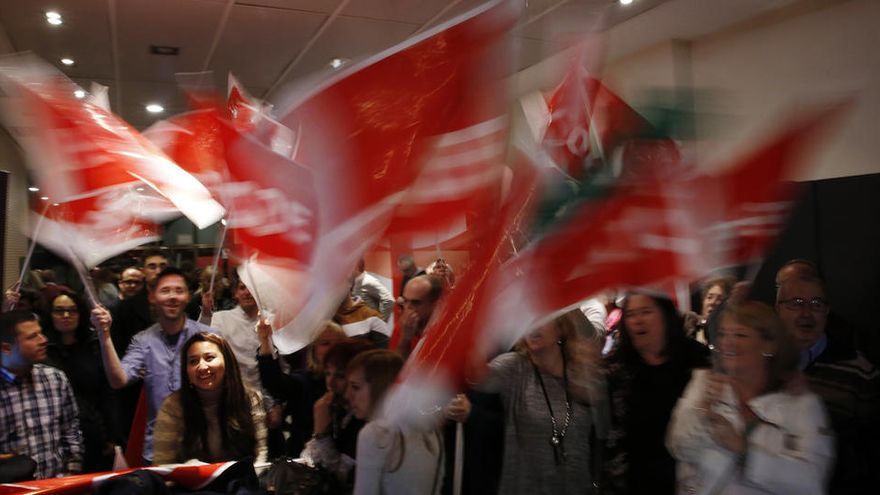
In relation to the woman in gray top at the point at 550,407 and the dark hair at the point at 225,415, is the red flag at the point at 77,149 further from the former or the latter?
the woman in gray top at the point at 550,407

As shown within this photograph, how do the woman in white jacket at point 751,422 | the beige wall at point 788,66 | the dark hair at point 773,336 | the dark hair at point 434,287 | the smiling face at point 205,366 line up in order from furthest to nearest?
the beige wall at point 788,66, the dark hair at point 434,287, the smiling face at point 205,366, the dark hair at point 773,336, the woman in white jacket at point 751,422

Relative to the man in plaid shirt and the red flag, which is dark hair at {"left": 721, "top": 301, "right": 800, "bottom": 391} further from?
the man in plaid shirt

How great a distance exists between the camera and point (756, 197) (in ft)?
6.37

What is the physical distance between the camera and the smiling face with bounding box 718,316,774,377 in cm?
213

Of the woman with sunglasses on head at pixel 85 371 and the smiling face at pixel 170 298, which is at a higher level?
the smiling face at pixel 170 298

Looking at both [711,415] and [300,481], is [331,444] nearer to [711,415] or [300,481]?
[300,481]

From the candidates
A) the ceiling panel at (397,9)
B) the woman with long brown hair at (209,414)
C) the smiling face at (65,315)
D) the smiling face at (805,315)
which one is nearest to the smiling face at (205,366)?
the woman with long brown hair at (209,414)

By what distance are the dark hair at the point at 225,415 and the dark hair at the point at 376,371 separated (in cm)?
62

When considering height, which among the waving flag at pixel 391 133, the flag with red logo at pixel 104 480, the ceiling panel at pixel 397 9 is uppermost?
the ceiling panel at pixel 397 9

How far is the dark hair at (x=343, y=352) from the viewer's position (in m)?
2.67

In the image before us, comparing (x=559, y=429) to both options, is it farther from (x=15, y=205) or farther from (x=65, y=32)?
(x=15, y=205)

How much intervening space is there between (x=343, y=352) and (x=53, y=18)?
4139 millimetres

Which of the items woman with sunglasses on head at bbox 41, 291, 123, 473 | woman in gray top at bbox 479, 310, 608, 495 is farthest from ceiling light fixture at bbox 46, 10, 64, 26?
woman in gray top at bbox 479, 310, 608, 495

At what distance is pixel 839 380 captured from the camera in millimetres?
2666
